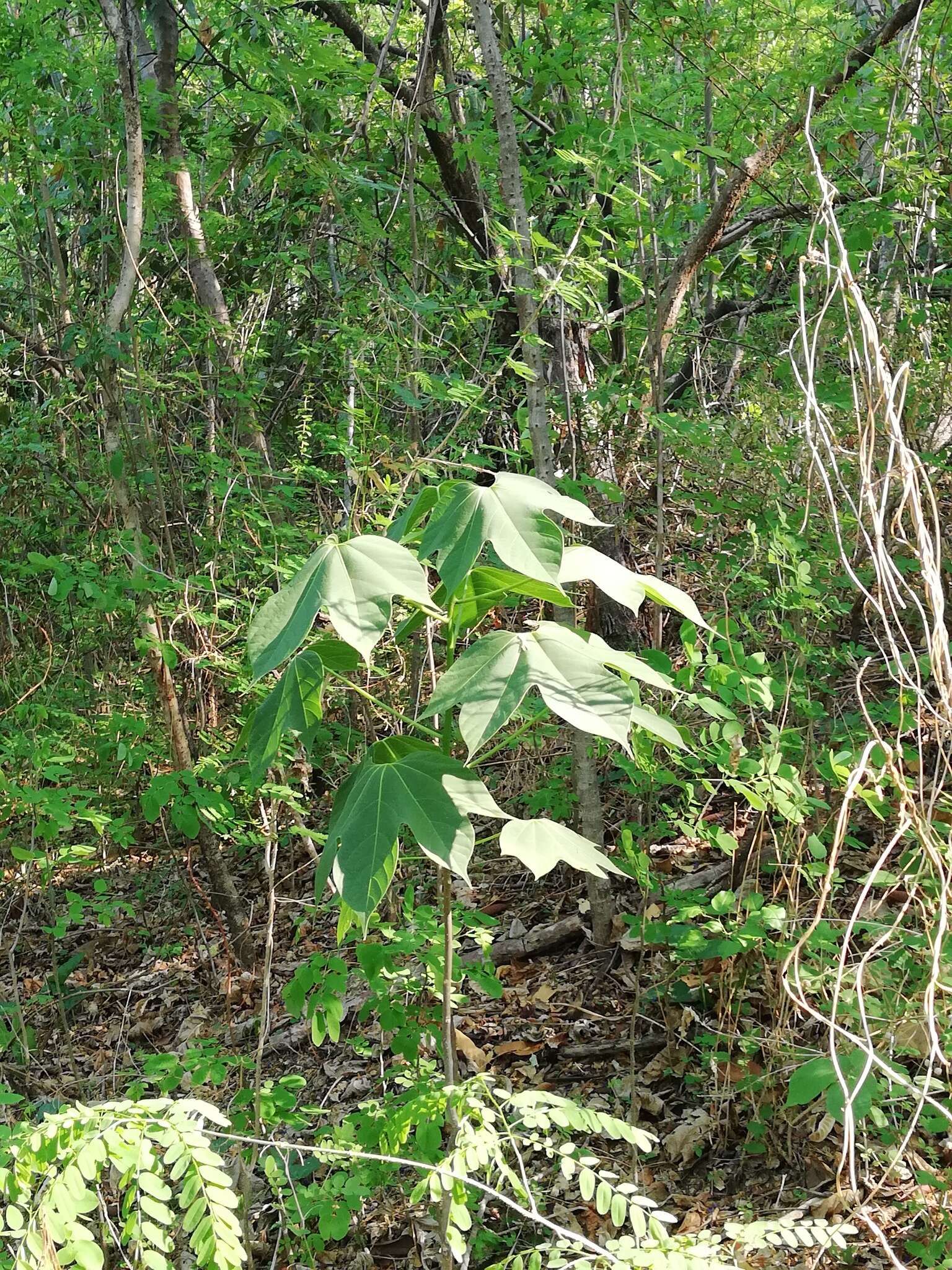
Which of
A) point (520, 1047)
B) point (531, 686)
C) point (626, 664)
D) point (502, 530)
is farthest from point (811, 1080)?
point (520, 1047)

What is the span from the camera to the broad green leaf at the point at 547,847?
1.38 meters

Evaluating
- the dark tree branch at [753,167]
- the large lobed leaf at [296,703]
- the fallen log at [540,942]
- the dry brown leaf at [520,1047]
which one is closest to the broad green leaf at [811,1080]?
the large lobed leaf at [296,703]

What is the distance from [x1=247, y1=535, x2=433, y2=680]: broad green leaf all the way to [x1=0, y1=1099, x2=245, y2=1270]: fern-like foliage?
25.9 inches

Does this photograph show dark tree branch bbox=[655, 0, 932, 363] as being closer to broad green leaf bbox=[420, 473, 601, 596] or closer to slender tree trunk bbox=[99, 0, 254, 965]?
slender tree trunk bbox=[99, 0, 254, 965]

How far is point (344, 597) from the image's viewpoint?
4.35 ft

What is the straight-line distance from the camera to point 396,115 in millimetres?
4867

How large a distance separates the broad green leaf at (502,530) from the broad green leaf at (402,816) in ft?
0.87

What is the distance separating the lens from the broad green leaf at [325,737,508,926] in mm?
1317

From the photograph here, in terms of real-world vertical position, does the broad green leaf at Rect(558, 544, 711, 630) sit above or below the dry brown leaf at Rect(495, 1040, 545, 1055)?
above

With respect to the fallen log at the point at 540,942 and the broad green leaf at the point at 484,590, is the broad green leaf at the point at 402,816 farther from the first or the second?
the fallen log at the point at 540,942

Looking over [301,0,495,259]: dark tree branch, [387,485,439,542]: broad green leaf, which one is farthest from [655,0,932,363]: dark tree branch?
[387,485,439,542]: broad green leaf

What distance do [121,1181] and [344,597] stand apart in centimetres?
89

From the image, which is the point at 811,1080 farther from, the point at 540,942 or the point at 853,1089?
the point at 540,942

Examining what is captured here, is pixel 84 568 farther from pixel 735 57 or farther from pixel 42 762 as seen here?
pixel 735 57
